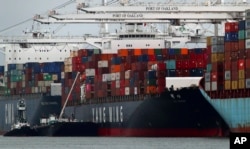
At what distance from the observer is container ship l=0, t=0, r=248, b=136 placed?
168 feet

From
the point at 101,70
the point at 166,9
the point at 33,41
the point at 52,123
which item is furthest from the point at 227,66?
the point at 33,41

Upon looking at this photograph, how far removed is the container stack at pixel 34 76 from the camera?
7100 centimetres

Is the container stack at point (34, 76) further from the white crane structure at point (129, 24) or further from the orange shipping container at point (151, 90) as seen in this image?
the orange shipping container at point (151, 90)

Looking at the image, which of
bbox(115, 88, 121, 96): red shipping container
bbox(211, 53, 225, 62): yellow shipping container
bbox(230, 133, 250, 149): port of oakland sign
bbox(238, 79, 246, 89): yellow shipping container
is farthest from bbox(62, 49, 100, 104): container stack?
bbox(230, 133, 250, 149): port of oakland sign

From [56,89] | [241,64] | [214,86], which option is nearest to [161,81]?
[214,86]

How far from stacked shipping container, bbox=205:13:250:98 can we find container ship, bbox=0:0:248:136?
Result: 1.47 meters

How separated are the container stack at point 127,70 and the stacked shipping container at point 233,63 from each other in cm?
565

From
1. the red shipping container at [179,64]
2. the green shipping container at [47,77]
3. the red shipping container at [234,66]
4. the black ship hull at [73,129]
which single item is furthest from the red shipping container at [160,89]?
the green shipping container at [47,77]

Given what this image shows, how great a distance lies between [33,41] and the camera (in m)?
83.2

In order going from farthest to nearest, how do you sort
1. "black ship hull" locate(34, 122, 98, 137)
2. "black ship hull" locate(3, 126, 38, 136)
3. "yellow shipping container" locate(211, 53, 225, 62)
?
"black ship hull" locate(3, 126, 38, 136), "black ship hull" locate(34, 122, 98, 137), "yellow shipping container" locate(211, 53, 225, 62)

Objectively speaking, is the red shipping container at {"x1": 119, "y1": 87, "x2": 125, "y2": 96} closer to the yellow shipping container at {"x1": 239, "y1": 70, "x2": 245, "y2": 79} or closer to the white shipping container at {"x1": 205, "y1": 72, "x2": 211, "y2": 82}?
the white shipping container at {"x1": 205, "y1": 72, "x2": 211, "y2": 82}

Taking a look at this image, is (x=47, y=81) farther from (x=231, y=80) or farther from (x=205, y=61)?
(x=231, y=80)

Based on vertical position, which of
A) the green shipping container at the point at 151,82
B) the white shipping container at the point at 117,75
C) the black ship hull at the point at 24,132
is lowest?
the black ship hull at the point at 24,132

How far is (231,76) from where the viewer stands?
42812 mm
